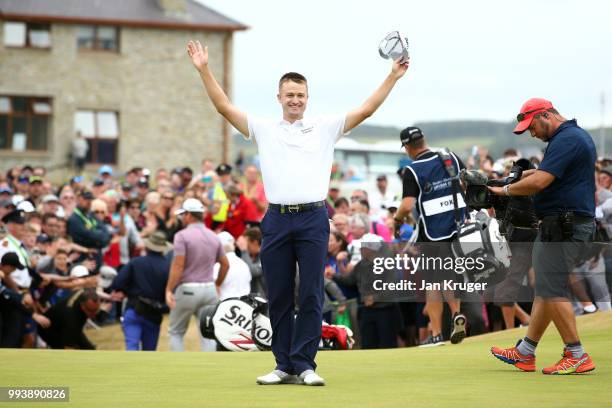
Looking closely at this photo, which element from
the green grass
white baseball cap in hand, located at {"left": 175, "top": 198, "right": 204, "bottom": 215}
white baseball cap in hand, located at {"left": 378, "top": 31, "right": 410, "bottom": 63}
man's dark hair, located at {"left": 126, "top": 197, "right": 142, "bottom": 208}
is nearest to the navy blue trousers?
the green grass

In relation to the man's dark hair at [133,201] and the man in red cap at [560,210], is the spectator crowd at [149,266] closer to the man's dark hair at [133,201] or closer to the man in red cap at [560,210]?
the man's dark hair at [133,201]

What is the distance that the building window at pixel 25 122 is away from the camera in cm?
5147

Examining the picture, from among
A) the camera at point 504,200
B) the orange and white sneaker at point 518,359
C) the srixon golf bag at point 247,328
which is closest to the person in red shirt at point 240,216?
the srixon golf bag at point 247,328

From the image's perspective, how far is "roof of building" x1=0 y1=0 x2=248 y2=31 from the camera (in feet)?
167

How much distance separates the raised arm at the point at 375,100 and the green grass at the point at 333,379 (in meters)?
1.90

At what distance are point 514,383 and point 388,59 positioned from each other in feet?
8.24

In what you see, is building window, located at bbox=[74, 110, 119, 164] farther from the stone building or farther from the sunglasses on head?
the sunglasses on head

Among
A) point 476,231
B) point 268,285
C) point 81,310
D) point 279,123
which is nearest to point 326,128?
point 279,123

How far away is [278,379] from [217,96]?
2.08 metres

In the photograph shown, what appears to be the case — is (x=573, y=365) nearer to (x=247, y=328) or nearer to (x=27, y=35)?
(x=247, y=328)

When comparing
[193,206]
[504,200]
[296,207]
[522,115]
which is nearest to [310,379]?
[296,207]

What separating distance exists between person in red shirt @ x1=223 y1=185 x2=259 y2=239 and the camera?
9.93 meters

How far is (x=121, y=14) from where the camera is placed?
5188 cm

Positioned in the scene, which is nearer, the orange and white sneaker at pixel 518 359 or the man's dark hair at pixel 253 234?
the orange and white sneaker at pixel 518 359
